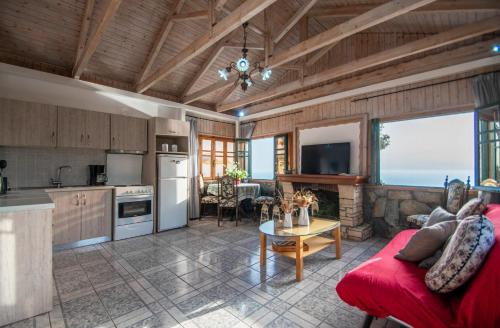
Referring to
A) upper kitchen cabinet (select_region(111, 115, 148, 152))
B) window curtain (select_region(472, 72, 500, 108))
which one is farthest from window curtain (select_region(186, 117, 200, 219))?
window curtain (select_region(472, 72, 500, 108))

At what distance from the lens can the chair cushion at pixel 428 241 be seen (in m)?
1.73

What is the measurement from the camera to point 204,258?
128 inches

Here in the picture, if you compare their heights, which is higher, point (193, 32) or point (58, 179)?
point (193, 32)

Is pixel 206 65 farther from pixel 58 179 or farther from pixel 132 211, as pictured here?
pixel 58 179

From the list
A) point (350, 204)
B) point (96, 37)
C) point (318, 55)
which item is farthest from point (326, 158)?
point (96, 37)

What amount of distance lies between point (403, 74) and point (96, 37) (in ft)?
15.2

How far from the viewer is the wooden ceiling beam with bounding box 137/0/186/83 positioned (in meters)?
3.74

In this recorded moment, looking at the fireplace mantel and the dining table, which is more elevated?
the fireplace mantel

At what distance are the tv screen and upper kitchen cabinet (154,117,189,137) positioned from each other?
2.64 m

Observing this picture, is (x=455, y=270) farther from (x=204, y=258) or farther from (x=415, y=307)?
(x=204, y=258)

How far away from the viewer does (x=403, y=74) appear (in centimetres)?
402

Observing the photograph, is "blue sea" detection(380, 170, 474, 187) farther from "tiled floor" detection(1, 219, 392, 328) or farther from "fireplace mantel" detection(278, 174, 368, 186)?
"tiled floor" detection(1, 219, 392, 328)

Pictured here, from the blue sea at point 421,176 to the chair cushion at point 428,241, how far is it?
2.55m

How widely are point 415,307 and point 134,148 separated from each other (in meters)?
4.60
